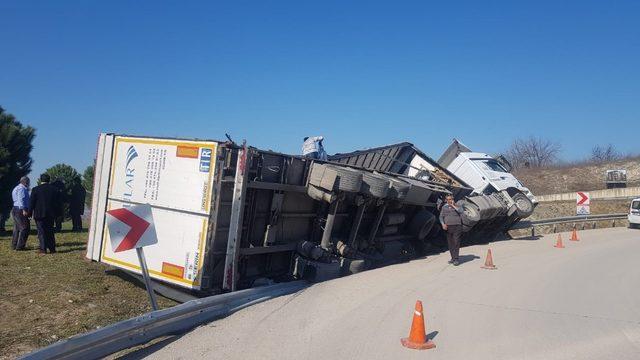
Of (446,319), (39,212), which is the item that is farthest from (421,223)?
(39,212)

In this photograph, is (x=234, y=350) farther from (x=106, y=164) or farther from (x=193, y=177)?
(x=106, y=164)

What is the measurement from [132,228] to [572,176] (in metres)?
60.6

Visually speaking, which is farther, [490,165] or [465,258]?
[490,165]

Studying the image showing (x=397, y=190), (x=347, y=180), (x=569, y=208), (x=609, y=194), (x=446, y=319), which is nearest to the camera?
(x=446, y=319)

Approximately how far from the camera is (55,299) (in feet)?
23.1

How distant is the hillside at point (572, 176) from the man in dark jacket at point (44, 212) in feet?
168

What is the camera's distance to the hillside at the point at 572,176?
54.7 m

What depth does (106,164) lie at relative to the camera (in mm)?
8492

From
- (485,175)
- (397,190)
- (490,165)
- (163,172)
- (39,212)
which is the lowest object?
(39,212)

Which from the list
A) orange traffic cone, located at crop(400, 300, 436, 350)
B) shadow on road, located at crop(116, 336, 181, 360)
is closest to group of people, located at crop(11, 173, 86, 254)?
shadow on road, located at crop(116, 336, 181, 360)

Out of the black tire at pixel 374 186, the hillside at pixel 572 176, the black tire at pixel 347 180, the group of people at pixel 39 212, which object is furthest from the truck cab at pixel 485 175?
the hillside at pixel 572 176

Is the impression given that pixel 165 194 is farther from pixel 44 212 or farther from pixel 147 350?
pixel 44 212

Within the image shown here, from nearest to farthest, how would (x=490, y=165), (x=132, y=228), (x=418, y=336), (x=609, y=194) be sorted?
(x=418, y=336) → (x=132, y=228) → (x=490, y=165) → (x=609, y=194)

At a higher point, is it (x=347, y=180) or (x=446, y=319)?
(x=347, y=180)
